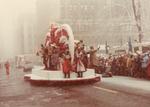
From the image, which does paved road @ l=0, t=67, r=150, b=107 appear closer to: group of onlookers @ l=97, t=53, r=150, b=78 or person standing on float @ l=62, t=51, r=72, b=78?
group of onlookers @ l=97, t=53, r=150, b=78

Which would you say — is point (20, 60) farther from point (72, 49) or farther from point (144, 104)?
point (144, 104)

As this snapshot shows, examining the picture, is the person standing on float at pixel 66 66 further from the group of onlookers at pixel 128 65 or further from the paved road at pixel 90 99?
the paved road at pixel 90 99

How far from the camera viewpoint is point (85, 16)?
70125 millimetres

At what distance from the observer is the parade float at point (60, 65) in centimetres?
1991

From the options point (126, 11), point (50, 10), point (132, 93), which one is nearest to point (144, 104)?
point (132, 93)

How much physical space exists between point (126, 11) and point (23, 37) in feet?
182

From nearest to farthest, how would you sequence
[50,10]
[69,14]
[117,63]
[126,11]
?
[117,63] < [126,11] < [50,10] < [69,14]

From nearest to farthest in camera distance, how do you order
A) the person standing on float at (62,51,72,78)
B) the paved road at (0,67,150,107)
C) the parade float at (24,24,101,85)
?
the paved road at (0,67,150,107) → the parade float at (24,24,101,85) → the person standing on float at (62,51,72,78)

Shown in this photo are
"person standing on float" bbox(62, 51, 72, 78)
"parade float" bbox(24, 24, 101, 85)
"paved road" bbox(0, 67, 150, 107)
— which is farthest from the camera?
"person standing on float" bbox(62, 51, 72, 78)

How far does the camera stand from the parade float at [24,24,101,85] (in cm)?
1991

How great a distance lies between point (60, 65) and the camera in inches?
880

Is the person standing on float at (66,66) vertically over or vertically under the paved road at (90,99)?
over

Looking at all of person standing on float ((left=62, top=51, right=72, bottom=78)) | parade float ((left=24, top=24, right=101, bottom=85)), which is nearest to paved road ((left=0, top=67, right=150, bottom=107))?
parade float ((left=24, top=24, right=101, bottom=85))

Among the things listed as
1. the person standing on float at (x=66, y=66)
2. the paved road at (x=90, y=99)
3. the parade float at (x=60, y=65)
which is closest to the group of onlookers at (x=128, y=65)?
the parade float at (x=60, y=65)
